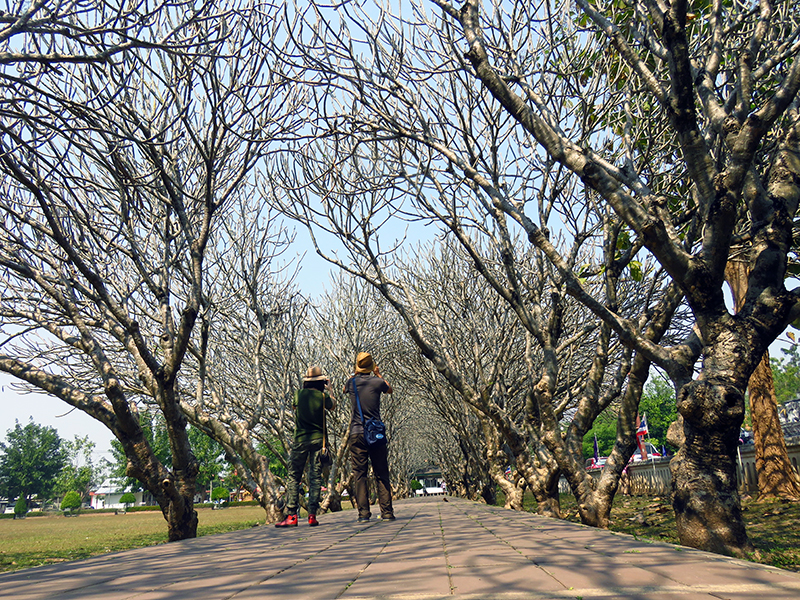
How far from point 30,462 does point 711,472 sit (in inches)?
3714

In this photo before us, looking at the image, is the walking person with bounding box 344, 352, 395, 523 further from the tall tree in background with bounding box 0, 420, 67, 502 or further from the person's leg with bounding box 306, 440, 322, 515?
the tall tree in background with bounding box 0, 420, 67, 502

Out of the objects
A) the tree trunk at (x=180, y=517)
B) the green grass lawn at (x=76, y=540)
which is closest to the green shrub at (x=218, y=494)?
the green grass lawn at (x=76, y=540)

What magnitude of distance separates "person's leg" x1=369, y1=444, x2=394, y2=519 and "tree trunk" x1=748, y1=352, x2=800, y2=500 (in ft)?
26.2

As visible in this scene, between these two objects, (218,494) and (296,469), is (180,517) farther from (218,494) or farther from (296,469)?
(218,494)

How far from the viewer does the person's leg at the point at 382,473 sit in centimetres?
714

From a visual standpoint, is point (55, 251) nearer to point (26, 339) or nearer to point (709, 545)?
point (26, 339)

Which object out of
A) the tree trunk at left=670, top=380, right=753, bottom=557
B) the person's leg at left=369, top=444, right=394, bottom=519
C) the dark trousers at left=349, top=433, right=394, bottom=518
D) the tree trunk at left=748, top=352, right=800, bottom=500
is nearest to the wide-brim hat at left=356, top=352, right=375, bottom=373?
the dark trousers at left=349, top=433, right=394, bottom=518

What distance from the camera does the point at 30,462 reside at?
77.2m

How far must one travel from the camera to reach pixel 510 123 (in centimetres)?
894

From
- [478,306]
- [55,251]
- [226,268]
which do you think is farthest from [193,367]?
[478,306]

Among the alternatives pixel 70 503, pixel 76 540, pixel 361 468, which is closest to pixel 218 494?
pixel 70 503

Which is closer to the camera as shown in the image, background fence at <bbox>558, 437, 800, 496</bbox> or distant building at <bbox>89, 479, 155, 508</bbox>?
background fence at <bbox>558, 437, 800, 496</bbox>

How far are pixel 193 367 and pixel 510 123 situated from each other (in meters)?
10.4

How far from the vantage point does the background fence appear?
1276 centimetres
